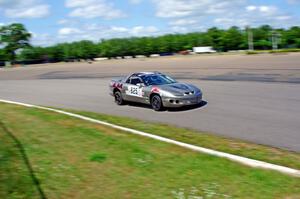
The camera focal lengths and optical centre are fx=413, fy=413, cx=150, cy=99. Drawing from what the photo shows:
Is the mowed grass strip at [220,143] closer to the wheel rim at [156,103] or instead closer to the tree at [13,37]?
the wheel rim at [156,103]

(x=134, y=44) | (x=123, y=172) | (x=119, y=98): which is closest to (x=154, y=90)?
(x=119, y=98)

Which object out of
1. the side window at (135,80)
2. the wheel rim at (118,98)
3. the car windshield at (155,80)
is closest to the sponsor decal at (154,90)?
the car windshield at (155,80)

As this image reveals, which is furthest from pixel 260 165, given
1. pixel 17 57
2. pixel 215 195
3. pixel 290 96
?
pixel 17 57

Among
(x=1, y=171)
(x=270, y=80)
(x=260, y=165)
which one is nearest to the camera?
(x=1, y=171)

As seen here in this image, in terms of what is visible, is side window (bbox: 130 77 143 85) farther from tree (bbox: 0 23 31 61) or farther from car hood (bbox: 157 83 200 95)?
tree (bbox: 0 23 31 61)

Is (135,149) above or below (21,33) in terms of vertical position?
below

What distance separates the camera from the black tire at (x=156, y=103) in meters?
14.2

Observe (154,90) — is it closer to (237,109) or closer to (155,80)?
(155,80)

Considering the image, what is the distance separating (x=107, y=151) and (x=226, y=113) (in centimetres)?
600

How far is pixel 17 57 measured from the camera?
342ft

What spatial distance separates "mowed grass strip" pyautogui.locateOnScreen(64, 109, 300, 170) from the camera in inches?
293

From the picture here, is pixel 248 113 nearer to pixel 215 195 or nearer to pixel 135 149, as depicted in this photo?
pixel 135 149

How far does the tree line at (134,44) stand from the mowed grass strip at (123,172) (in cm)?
9085

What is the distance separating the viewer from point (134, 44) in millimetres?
111750
